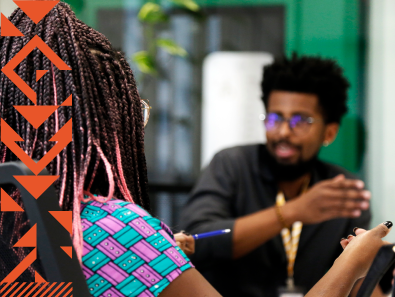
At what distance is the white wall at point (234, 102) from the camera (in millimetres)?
2494

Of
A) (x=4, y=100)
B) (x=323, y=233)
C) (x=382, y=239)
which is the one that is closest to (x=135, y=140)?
(x=4, y=100)

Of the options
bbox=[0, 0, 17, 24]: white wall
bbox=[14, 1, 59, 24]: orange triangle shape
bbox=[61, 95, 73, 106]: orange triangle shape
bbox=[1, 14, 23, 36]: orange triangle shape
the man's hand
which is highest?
bbox=[0, 0, 17, 24]: white wall

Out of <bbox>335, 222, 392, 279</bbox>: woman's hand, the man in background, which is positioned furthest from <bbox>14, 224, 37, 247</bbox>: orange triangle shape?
the man in background

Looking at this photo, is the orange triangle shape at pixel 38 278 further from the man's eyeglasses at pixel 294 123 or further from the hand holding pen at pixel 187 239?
the man's eyeglasses at pixel 294 123

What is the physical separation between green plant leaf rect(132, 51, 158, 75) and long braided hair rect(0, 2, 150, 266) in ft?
5.87

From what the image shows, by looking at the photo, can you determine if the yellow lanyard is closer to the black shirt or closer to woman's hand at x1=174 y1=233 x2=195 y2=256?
the black shirt

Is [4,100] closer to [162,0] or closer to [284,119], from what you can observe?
[284,119]

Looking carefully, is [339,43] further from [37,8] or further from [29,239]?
[29,239]

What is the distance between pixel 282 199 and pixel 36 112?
3.69 feet

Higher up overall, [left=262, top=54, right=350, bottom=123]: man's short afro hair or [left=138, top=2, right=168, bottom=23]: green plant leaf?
[left=138, top=2, right=168, bottom=23]: green plant leaf

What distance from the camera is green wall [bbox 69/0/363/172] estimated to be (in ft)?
7.63

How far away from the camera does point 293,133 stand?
1549 mm

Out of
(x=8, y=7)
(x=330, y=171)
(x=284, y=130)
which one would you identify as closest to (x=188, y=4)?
(x=284, y=130)

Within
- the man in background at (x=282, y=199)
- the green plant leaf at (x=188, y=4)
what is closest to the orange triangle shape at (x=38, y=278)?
the man in background at (x=282, y=199)
